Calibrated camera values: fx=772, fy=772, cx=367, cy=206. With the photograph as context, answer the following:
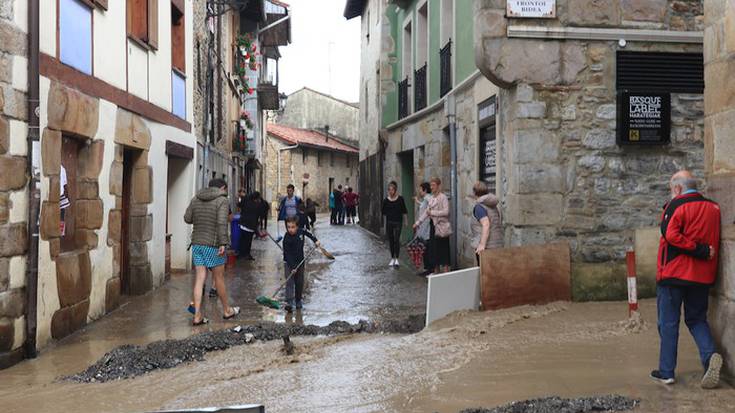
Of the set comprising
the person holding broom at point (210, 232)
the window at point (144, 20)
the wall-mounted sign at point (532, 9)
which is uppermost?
the window at point (144, 20)

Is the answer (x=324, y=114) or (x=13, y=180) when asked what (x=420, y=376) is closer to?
(x=13, y=180)

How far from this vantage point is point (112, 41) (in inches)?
350

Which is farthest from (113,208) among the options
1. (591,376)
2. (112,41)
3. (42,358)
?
(591,376)

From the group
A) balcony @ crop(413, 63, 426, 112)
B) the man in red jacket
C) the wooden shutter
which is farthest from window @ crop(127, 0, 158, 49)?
the man in red jacket

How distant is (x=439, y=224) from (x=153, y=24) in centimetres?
483

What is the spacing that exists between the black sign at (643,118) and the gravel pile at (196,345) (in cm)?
307

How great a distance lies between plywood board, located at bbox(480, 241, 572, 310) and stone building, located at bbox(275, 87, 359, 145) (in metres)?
42.0

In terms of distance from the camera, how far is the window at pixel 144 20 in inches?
397

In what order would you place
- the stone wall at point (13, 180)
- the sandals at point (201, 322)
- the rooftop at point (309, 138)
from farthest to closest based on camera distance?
the rooftop at point (309, 138), the sandals at point (201, 322), the stone wall at point (13, 180)

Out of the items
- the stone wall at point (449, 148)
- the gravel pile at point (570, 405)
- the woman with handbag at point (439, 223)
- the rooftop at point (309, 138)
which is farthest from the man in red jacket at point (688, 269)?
the rooftop at point (309, 138)

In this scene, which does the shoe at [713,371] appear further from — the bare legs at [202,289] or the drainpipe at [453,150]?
the drainpipe at [453,150]

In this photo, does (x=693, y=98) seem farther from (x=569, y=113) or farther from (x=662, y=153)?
(x=569, y=113)

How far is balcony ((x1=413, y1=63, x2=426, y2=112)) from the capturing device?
52.1 ft

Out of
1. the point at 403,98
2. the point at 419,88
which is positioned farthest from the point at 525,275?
the point at 403,98
